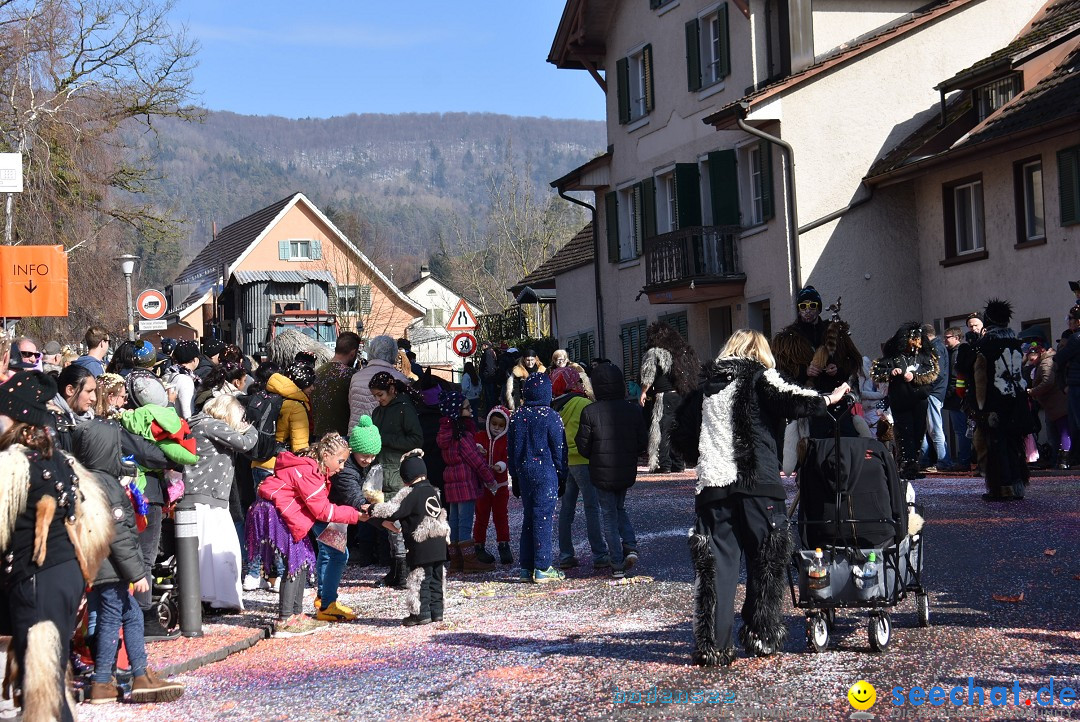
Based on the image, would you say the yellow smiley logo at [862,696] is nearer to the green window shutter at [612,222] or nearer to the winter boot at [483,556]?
the winter boot at [483,556]

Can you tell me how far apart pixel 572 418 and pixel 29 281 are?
25.9 feet

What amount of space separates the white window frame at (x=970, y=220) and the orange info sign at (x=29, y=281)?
15714 mm

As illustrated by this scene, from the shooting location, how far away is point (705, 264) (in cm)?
2900

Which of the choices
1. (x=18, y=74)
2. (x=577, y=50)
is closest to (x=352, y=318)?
(x=577, y=50)

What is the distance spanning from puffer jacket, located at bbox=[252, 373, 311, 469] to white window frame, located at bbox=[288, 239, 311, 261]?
209 feet

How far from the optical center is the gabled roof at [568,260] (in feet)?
125

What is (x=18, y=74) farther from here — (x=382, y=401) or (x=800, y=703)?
(x=800, y=703)

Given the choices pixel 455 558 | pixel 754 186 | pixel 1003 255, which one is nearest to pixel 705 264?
pixel 754 186

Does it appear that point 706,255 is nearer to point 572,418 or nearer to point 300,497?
point 572,418

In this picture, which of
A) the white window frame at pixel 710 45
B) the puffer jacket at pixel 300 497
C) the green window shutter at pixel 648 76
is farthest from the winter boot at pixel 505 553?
the green window shutter at pixel 648 76

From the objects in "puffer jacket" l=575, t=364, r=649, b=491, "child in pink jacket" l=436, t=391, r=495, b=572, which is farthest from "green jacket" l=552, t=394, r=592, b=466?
"child in pink jacket" l=436, t=391, r=495, b=572

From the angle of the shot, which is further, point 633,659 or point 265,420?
point 265,420

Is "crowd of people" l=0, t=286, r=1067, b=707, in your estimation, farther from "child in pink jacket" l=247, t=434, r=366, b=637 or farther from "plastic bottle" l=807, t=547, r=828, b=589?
"plastic bottle" l=807, t=547, r=828, b=589

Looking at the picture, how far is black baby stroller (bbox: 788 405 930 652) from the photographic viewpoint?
8141 mm
